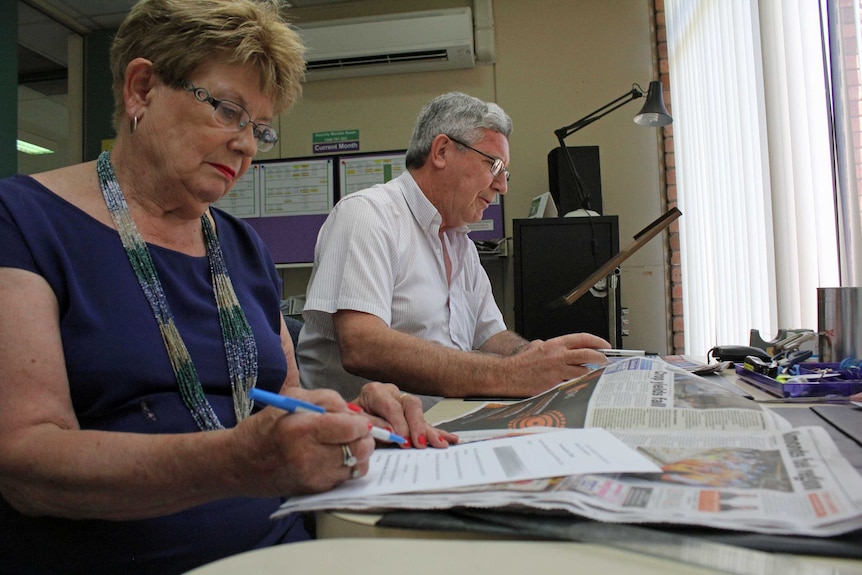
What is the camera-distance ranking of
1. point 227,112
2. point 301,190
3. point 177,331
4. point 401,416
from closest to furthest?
point 401,416 → point 177,331 → point 227,112 → point 301,190

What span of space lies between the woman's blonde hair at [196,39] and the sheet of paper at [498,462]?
0.66 m

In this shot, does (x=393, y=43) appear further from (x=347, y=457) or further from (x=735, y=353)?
(x=347, y=457)

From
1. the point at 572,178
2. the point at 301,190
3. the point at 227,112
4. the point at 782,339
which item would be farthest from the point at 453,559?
the point at 301,190

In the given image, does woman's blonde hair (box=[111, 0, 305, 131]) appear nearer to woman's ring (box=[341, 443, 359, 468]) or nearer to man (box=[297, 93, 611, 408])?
man (box=[297, 93, 611, 408])

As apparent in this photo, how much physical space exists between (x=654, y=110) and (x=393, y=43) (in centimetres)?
167

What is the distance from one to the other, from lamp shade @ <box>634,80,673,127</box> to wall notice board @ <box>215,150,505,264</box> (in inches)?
59.6

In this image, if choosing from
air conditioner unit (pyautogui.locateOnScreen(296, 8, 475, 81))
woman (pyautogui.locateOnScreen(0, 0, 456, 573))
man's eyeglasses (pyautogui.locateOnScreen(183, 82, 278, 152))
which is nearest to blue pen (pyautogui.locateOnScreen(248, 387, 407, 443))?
woman (pyautogui.locateOnScreen(0, 0, 456, 573))

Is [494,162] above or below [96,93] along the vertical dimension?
below

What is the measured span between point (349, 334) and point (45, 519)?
26.9 inches

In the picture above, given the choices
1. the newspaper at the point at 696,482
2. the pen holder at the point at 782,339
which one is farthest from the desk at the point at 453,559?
the pen holder at the point at 782,339

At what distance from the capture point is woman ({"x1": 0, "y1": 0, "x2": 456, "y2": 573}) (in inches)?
23.2

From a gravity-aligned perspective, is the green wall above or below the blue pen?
above

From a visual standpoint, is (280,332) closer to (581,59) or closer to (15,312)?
(15,312)

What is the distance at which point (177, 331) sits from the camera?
85 centimetres
